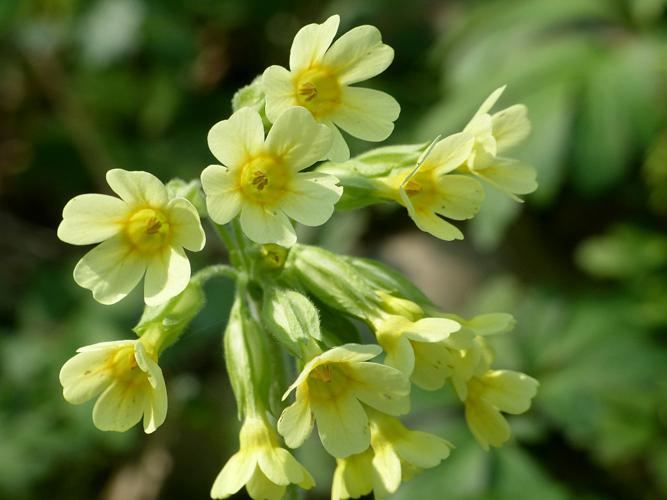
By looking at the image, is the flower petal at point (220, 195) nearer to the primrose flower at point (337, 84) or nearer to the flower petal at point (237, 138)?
the flower petal at point (237, 138)

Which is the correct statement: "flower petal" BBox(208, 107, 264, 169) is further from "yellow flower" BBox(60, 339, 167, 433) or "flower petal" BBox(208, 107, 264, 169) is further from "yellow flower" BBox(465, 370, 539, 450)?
"yellow flower" BBox(465, 370, 539, 450)

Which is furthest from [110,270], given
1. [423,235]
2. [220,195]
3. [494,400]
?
[423,235]

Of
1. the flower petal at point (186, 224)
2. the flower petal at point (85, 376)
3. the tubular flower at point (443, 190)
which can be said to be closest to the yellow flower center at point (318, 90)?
the tubular flower at point (443, 190)

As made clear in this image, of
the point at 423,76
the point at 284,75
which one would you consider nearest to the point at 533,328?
the point at 423,76

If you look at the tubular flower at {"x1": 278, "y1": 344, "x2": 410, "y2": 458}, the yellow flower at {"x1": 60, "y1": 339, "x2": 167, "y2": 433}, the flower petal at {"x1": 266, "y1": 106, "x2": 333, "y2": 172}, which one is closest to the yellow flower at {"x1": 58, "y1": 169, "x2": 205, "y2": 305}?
the yellow flower at {"x1": 60, "y1": 339, "x2": 167, "y2": 433}

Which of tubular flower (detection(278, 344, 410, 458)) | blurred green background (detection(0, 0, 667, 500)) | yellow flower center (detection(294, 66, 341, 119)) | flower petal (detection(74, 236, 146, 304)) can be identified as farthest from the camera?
blurred green background (detection(0, 0, 667, 500))

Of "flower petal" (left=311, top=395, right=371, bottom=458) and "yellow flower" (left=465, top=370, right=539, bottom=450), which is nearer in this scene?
"flower petal" (left=311, top=395, right=371, bottom=458)

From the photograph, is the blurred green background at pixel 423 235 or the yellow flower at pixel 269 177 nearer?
the yellow flower at pixel 269 177
